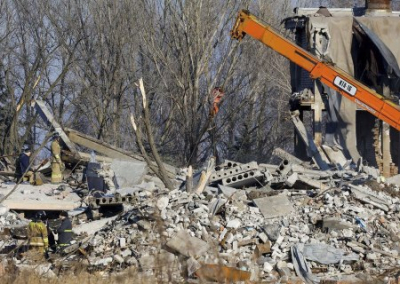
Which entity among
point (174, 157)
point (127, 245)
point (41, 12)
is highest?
point (41, 12)

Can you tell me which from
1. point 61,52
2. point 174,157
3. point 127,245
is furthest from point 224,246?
point 61,52

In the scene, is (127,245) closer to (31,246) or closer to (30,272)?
(31,246)

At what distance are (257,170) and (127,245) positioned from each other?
13.1 ft

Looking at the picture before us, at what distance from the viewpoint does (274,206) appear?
707 inches

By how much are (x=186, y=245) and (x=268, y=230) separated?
7.13 feet

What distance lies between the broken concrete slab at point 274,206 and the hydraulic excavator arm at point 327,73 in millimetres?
6280

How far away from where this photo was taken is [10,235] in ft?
59.8

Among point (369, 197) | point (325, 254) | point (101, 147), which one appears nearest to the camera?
point (325, 254)

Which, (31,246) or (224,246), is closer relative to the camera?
(224,246)

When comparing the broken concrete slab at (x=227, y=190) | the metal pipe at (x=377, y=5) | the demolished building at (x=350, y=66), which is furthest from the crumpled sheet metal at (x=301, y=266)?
the metal pipe at (x=377, y=5)

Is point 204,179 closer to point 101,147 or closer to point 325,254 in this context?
point 325,254

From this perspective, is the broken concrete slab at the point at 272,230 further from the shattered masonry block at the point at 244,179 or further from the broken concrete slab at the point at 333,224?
the shattered masonry block at the point at 244,179

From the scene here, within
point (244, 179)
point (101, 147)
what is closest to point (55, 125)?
point (101, 147)

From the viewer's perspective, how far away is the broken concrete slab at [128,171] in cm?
2133
